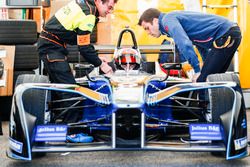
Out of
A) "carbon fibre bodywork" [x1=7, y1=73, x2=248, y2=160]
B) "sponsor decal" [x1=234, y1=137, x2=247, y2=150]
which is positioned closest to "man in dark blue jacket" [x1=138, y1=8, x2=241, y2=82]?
"carbon fibre bodywork" [x1=7, y1=73, x2=248, y2=160]

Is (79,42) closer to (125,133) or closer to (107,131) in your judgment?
(107,131)

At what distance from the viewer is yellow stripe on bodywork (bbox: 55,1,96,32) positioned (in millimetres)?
3918

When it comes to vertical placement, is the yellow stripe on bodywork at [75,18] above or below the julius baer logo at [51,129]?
above

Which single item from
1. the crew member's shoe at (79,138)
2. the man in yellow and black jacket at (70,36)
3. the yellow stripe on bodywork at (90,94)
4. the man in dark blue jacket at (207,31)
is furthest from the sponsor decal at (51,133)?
the man in dark blue jacket at (207,31)

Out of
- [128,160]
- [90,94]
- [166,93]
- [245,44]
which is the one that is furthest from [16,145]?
[245,44]

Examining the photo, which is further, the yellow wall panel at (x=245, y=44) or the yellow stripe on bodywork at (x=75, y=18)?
the yellow wall panel at (x=245, y=44)

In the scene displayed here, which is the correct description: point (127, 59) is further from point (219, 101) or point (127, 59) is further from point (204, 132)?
point (204, 132)

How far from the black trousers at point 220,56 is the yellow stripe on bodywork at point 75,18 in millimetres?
945

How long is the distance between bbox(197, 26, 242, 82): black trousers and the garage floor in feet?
2.37

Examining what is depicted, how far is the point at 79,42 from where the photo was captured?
12.9 ft

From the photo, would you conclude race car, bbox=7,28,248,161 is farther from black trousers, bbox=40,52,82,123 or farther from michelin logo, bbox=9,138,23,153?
black trousers, bbox=40,52,82,123

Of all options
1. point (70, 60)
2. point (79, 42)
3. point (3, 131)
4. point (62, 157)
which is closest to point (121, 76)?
point (79, 42)

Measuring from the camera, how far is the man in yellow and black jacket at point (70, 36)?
3.93 meters

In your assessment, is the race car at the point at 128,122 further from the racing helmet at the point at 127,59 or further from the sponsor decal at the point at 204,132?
the racing helmet at the point at 127,59
